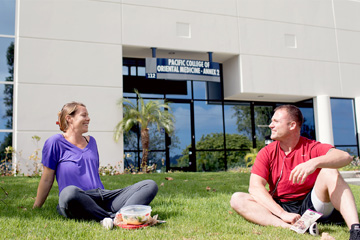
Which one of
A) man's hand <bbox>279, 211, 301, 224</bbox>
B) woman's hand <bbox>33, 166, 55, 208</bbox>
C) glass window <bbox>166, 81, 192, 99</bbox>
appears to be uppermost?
glass window <bbox>166, 81, 192, 99</bbox>

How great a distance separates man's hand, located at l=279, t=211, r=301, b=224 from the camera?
11.9ft

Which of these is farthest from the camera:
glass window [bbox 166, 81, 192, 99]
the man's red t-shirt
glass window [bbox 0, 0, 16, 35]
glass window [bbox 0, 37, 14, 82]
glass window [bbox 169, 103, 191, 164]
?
glass window [bbox 166, 81, 192, 99]

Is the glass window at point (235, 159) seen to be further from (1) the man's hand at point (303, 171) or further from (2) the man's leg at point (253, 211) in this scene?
(1) the man's hand at point (303, 171)

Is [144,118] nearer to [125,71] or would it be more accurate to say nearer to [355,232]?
[125,71]

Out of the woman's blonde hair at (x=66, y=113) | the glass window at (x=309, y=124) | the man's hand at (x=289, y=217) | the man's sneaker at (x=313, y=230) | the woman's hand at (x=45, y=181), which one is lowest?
the man's sneaker at (x=313, y=230)

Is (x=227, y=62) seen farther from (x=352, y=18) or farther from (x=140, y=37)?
(x=352, y=18)

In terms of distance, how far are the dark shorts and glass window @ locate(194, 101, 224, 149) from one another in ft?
40.2

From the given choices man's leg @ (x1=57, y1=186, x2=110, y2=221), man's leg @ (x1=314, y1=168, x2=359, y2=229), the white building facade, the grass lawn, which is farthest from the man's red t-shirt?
the white building facade

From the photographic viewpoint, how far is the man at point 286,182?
3.63 meters

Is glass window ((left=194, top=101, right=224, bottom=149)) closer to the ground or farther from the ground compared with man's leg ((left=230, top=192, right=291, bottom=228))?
farther from the ground

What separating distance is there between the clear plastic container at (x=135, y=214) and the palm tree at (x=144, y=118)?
962 cm

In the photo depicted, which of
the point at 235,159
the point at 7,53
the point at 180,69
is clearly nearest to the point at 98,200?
the point at 180,69

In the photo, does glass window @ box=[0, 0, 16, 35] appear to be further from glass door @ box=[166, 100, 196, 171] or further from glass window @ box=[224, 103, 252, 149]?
glass window @ box=[224, 103, 252, 149]

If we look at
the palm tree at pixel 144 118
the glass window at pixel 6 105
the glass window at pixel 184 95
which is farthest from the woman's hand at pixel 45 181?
the glass window at pixel 184 95
